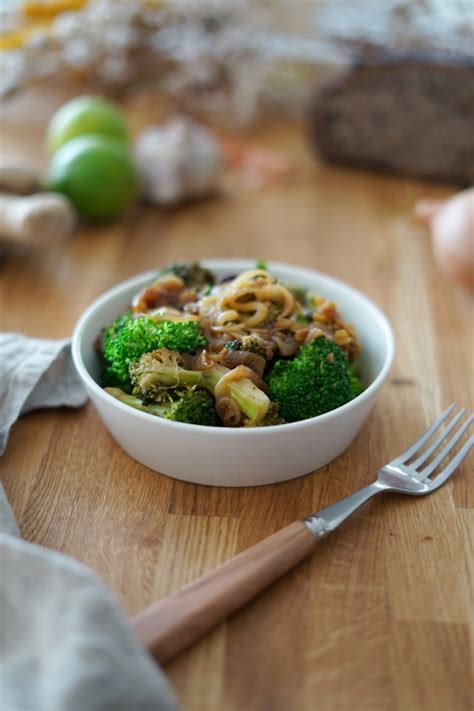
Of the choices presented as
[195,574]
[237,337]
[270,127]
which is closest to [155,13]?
[270,127]

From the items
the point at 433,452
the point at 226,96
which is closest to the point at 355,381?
the point at 433,452

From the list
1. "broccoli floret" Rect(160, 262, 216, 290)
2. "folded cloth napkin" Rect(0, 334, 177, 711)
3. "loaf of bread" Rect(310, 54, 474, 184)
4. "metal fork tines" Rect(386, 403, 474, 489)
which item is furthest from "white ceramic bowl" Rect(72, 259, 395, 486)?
"loaf of bread" Rect(310, 54, 474, 184)

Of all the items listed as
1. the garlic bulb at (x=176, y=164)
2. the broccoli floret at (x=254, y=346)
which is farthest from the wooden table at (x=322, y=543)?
the garlic bulb at (x=176, y=164)

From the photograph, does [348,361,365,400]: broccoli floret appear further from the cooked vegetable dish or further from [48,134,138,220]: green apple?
[48,134,138,220]: green apple

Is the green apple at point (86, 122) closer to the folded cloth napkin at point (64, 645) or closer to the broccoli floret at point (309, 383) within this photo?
the broccoli floret at point (309, 383)

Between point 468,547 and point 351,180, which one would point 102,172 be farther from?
point 468,547

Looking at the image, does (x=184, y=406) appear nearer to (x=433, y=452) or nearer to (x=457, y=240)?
(x=433, y=452)

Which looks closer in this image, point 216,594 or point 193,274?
point 216,594
